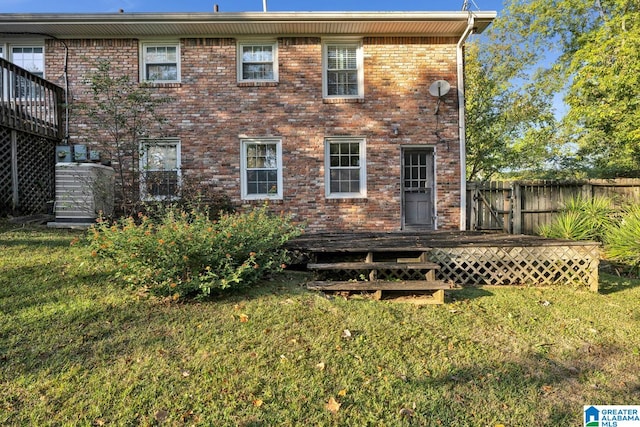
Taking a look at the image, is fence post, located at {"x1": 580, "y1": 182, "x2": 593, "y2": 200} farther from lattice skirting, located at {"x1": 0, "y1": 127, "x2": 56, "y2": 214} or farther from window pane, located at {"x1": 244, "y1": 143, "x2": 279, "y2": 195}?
lattice skirting, located at {"x1": 0, "y1": 127, "x2": 56, "y2": 214}

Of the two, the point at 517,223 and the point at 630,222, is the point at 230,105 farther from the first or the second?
the point at 630,222

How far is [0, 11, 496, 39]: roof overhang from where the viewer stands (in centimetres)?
772

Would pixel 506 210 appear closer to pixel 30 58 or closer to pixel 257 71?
pixel 257 71

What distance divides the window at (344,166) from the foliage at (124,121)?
165 inches

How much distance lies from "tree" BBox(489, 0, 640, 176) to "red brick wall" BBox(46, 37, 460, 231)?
651cm

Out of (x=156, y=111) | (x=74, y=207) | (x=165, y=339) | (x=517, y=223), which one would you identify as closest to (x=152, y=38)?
(x=156, y=111)

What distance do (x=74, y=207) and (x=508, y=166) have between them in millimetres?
19233

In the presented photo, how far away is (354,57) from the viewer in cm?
868

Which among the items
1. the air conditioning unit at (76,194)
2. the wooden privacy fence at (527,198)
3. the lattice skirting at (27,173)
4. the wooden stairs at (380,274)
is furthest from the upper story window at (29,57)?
the wooden privacy fence at (527,198)

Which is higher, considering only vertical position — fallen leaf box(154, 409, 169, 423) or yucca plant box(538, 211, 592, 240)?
yucca plant box(538, 211, 592, 240)

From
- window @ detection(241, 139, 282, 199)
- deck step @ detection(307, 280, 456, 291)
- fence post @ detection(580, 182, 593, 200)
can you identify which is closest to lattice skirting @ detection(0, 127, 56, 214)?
window @ detection(241, 139, 282, 199)

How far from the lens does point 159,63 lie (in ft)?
28.0

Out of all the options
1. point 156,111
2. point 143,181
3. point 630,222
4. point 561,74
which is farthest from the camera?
point 561,74

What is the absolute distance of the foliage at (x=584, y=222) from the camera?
668 centimetres
